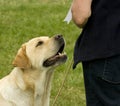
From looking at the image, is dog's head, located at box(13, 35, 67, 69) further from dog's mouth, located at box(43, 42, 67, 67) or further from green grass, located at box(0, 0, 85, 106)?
green grass, located at box(0, 0, 85, 106)

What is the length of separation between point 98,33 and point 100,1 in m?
0.22

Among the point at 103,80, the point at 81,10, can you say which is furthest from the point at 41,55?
the point at 81,10

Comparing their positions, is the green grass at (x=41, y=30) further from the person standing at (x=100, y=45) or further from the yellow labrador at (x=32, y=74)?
the person standing at (x=100, y=45)

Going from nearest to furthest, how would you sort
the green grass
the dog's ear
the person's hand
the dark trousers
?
the person's hand → the dark trousers → the dog's ear → the green grass

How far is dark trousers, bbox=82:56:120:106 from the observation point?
10.9ft

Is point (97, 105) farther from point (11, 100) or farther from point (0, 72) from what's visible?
point (0, 72)

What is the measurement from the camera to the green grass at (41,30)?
624 cm

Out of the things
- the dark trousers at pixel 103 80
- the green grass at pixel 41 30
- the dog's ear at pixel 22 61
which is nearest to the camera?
the dark trousers at pixel 103 80

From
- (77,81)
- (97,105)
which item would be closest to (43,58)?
(97,105)

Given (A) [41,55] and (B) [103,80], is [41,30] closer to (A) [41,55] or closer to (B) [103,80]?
(A) [41,55]

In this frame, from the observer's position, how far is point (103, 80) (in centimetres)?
337

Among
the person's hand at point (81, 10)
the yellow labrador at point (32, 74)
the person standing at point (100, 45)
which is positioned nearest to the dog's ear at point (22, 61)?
the yellow labrador at point (32, 74)

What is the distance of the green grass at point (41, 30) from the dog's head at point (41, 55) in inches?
58.9

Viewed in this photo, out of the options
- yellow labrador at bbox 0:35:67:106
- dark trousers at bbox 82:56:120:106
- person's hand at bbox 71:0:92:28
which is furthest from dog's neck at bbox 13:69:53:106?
person's hand at bbox 71:0:92:28
